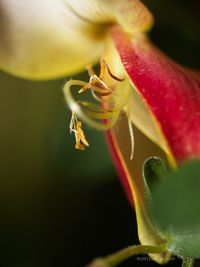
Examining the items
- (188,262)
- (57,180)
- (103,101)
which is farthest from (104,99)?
(57,180)

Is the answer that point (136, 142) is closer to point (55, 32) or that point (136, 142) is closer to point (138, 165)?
point (138, 165)

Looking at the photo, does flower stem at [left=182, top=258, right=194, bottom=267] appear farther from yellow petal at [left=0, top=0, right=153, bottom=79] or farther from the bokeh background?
the bokeh background

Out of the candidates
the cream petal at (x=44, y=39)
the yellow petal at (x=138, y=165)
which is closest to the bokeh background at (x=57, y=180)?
the cream petal at (x=44, y=39)

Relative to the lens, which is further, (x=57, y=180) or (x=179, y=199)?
(x=57, y=180)

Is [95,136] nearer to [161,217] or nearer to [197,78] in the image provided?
[197,78]

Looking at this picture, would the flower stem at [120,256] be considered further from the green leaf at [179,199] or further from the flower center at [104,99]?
the flower center at [104,99]

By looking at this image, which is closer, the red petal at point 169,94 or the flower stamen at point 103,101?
the red petal at point 169,94
